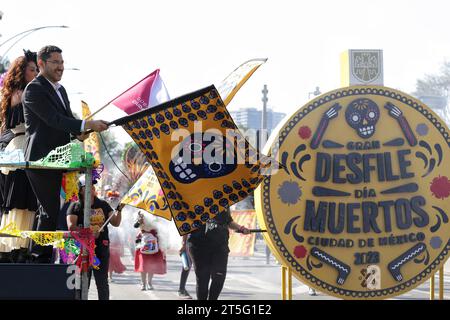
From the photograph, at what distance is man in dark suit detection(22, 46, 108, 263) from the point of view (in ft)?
17.0

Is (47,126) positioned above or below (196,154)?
above

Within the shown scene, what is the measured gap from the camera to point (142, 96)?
7648 mm

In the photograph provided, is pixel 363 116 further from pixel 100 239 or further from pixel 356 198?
pixel 100 239

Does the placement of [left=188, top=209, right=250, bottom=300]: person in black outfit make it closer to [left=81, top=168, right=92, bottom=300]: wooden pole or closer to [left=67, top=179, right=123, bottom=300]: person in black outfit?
[left=67, top=179, right=123, bottom=300]: person in black outfit

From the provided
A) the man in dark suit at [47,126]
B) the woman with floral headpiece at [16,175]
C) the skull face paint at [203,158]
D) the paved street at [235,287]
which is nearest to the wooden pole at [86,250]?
the man in dark suit at [47,126]

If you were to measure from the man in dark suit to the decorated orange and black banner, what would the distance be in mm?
328

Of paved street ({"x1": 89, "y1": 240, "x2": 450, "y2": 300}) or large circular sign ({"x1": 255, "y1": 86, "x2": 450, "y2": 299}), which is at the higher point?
large circular sign ({"x1": 255, "y1": 86, "x2": 450, "y2": 299})

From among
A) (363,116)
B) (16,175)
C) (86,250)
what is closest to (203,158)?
(86,250)

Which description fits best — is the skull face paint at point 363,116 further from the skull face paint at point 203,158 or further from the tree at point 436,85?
the tree at point 436,85

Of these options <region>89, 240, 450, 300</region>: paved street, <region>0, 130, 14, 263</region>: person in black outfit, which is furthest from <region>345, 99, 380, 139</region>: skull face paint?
<region>89, 240, 450, 300</region>: paved street

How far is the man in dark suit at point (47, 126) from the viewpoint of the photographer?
17.0 feet

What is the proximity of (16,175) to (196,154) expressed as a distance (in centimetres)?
132
